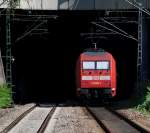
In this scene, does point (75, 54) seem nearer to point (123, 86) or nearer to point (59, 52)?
point (59, 52)

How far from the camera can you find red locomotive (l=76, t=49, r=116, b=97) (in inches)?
1388

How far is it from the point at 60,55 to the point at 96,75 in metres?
25.8

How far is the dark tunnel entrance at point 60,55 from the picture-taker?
152 feet

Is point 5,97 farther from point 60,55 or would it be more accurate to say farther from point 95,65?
point 60,55

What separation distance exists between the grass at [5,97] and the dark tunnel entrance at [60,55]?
997 cm

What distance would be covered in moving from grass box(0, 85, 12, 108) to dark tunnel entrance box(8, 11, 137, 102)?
997 cm

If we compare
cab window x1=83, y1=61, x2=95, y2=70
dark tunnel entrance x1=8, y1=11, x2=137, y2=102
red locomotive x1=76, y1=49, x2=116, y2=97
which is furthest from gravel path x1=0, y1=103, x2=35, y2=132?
dark tunnel entrance x1=8, y1=11, x2=137, y2=102

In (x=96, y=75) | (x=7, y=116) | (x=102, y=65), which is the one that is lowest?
(x=7, y=116)

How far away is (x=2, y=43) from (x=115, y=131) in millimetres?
28360

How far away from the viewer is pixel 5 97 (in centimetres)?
3284

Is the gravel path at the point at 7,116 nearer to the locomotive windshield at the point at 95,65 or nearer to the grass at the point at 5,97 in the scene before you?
the grass at the point at 5,97

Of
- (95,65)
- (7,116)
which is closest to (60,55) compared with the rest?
(95,65)

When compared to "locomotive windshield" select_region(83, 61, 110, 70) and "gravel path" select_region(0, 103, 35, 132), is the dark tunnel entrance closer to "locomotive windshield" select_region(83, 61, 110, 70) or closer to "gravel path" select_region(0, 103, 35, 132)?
"locomotive windshield" select_region(83, 61, 110, 70)

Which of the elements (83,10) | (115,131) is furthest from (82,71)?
(115,131)
